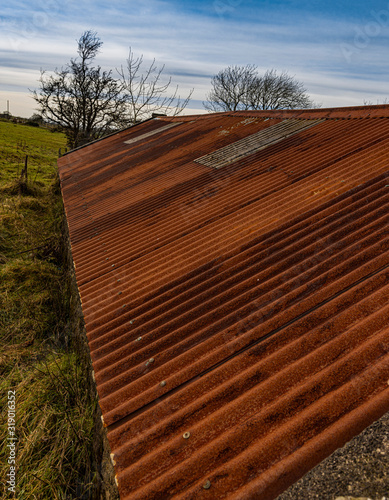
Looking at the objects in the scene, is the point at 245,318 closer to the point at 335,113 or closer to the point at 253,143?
the point at 253,143

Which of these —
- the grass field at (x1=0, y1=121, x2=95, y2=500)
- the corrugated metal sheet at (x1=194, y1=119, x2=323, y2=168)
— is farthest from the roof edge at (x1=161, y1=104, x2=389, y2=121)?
the grass field at (x1=0, y1=121, x2=95, y2=500)

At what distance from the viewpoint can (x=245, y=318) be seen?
228cm

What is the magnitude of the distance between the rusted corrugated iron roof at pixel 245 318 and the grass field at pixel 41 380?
138cm

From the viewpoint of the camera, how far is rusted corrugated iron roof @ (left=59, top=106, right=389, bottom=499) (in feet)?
4.83

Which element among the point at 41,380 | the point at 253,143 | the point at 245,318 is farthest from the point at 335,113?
the point at 41,380

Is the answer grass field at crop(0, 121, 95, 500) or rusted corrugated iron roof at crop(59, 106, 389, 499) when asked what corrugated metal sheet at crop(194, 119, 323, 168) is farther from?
grass field at crop(0, 121, 95, 500)

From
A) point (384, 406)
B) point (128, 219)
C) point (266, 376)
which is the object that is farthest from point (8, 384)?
point (384, 406)

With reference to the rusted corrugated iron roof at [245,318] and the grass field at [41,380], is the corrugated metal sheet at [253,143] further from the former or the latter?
the grass field at [41,380]

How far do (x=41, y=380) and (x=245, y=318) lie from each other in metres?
3.11

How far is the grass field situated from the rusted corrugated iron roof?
4.51ft

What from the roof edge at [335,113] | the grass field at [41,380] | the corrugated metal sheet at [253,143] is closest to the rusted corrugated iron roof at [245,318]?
the roof edge at [335,113]

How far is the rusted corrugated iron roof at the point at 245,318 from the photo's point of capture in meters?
1.47

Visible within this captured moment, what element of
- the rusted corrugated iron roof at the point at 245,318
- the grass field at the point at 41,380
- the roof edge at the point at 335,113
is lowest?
the grass field at the point at 41,380

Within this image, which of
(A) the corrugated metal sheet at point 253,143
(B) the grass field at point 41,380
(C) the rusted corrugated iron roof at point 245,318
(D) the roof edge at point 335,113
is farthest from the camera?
(A) the corrugated metal sheet at point 253,143
